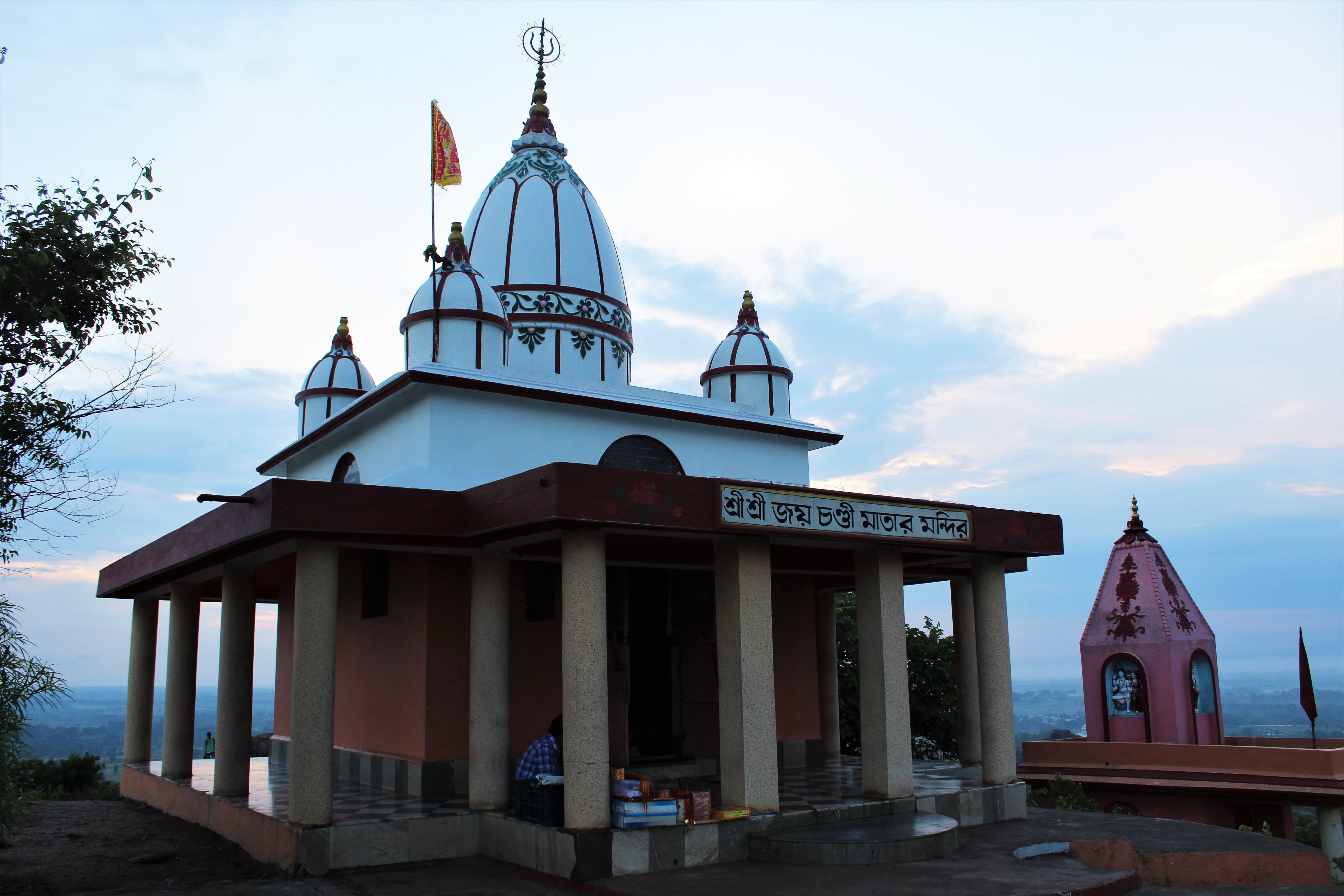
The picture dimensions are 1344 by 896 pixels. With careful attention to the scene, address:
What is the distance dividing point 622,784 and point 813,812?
202cm

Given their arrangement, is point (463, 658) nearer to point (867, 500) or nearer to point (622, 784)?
point (622, 784)

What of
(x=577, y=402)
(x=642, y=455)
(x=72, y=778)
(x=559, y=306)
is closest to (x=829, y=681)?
(x=642, y=455)

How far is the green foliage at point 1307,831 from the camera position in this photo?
1644 centimetres

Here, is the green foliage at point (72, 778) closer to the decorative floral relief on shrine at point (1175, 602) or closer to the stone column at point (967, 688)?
the stone column at point (967, 688)

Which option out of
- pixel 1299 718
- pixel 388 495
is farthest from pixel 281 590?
pixel 1299 718

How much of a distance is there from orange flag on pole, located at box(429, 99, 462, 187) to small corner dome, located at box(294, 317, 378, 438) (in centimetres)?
500

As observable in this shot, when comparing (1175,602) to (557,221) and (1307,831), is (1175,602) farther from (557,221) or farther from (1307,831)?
(557,221)

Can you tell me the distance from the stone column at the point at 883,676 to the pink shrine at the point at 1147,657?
30.7 ft

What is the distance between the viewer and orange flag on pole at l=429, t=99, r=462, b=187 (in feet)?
45.7

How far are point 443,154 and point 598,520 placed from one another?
7.67m

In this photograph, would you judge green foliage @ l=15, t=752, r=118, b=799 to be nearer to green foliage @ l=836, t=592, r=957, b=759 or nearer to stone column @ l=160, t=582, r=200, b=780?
stone column @ l=160, t=582, r=200, b=780

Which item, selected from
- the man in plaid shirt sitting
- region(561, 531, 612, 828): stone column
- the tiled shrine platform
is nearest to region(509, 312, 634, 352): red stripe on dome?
A: the tiled shrine platform

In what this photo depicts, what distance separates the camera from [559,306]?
50.4 ft

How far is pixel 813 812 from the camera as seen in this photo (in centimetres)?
958
